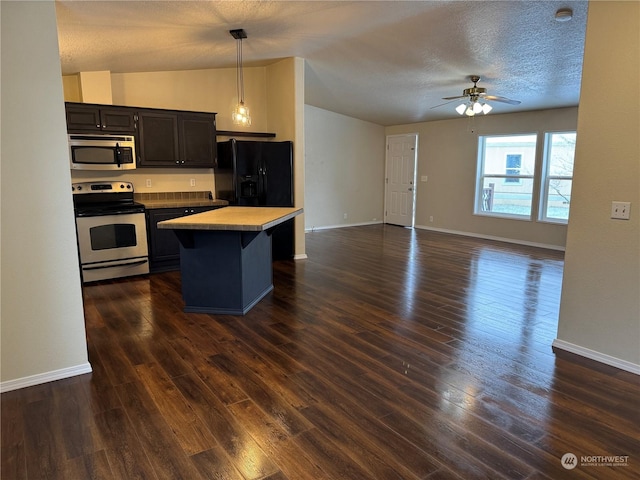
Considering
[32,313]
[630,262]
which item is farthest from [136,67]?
[630,262]

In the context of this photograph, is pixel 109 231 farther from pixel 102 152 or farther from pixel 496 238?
pixel 496 238

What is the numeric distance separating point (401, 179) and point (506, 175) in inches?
95.8

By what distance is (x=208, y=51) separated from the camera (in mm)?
4836

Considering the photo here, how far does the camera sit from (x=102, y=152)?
4848mm

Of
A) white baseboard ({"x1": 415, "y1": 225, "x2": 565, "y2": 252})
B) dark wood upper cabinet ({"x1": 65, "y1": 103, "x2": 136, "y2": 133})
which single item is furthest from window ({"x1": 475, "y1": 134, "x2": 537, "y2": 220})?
dark wood upper cabinet ({"x1": 65, "y1": 103, "x2": 136, "y2": 133})

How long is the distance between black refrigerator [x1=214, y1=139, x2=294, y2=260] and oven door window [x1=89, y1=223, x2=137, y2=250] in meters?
1.38

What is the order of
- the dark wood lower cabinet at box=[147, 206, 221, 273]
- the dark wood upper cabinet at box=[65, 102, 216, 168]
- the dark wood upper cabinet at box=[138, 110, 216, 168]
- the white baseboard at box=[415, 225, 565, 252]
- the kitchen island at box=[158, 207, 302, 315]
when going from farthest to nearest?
1. the white baseboard at box=[415, 225, 565, 252]
2. the dark wood upper cabinet at box=[138, 110, 216, 168]
3. the dark wood lower cabinet at box=[147, 206, 221, 273]
4. the dark wood upper cabinet at box=[65, 102, 216, 168]
5. the kitchen island at box=[158, 207, 302, 315]

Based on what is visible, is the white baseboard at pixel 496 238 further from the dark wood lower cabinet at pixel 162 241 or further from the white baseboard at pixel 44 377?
the white baseboard at pixel 44 377

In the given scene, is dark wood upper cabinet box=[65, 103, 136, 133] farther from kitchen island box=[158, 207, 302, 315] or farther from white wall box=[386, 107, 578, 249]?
white wall box=[386, 107, 578, 249]

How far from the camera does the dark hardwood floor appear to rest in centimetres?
183

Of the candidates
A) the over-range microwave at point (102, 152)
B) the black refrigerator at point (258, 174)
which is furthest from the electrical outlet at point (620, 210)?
the over-range microwave at point (102, 152)

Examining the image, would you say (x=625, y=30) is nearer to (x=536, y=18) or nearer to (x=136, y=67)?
(x=536, y=18)

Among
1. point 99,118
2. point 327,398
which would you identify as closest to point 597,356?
point 327,398

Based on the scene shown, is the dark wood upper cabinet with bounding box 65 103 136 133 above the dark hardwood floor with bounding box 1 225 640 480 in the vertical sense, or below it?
above
